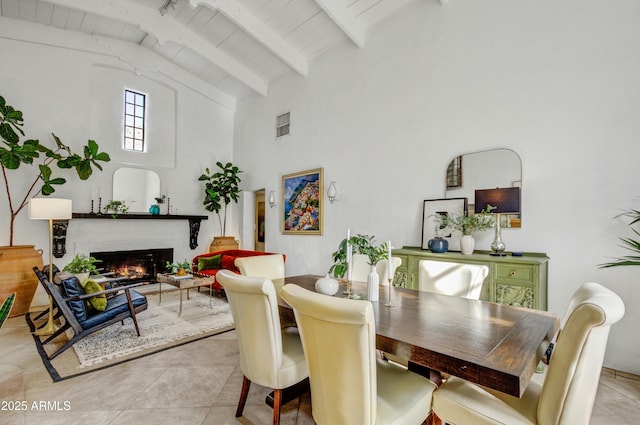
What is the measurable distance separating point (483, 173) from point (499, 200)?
368 mm

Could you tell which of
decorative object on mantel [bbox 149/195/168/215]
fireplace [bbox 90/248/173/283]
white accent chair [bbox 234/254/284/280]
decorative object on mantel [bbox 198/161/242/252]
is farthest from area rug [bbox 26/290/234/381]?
decorative object on mantel [bbox 198/161/242/252]

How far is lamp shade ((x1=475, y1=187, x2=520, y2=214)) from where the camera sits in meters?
3.05

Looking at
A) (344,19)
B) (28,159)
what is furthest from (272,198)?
(28,159)

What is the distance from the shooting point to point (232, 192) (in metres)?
6.71

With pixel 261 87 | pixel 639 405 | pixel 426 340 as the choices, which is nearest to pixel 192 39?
pixel 261 87

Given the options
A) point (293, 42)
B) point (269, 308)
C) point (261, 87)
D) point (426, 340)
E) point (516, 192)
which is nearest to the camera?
point (426, 340)

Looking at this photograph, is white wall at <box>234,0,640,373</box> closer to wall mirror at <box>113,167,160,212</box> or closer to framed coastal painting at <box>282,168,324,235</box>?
framed coastal painting at <box>282,168,324,235</box>

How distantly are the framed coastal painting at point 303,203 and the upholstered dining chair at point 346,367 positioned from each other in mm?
3861

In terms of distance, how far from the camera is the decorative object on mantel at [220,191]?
6551 millimetres

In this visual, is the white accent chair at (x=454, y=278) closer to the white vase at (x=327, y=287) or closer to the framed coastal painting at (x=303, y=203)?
the white vase at (x=327, y=287)

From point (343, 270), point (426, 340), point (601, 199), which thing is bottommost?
point (426, 340)

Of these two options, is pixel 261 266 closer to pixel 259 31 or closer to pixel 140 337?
pixel 140 337

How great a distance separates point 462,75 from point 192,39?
4.58m

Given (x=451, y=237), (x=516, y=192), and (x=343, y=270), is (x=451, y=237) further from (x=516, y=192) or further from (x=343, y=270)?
(x=343, y=270)
